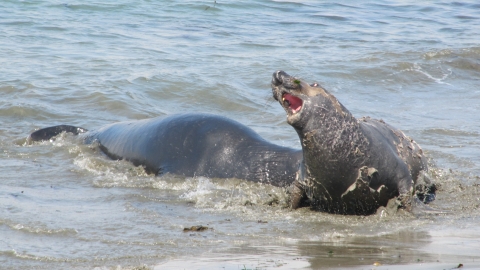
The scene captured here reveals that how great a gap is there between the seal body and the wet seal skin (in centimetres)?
75

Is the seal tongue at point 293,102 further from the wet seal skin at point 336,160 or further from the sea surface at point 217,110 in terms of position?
the sea surface at point 217,110

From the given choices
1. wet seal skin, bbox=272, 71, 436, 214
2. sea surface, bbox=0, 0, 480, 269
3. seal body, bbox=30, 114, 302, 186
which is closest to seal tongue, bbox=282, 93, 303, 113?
wet seal skin, bbox=272, 71, 436, 214

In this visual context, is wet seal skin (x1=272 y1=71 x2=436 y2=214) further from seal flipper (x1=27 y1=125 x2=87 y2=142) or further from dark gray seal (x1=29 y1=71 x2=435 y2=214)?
seal flipper (x1=27 y1=125 x2=87 y2=142)

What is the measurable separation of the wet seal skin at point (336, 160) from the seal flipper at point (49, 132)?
3.68 meters

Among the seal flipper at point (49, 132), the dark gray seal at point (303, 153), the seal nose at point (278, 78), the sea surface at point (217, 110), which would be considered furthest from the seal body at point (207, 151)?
the seal flipper at point (49, 132)

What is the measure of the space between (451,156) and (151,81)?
18.4 ft

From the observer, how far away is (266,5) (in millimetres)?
20625

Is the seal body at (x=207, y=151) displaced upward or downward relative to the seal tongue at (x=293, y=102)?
downward

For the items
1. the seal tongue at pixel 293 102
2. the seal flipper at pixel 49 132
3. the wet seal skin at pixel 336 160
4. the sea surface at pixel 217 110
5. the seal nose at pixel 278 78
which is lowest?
the seal flipper at pixel 49 132

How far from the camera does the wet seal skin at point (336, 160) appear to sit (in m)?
5.20

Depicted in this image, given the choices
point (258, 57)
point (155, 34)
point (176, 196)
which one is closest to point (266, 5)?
point (155, 34)

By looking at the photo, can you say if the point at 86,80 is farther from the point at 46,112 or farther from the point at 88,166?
the point at 88,166

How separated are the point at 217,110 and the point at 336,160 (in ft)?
17.4

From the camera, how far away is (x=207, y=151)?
639cm
